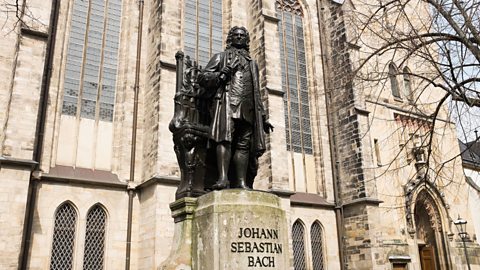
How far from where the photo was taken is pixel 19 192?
1102 centimetres

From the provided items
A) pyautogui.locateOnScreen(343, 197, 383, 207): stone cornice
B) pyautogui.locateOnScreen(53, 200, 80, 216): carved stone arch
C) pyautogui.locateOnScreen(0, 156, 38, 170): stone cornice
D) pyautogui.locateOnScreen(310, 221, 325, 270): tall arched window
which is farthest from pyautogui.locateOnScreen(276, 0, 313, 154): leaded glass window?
pyautogui.locateOnScreen(0, 156, 38, 170): stone cornice

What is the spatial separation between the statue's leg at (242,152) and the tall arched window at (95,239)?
882 cm

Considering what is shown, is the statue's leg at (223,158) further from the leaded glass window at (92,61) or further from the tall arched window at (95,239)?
the leaded glass window at (92,61)

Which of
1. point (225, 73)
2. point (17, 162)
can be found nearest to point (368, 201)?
point (17, 162)

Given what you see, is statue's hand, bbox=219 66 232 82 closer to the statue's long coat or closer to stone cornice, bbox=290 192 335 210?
the statue's long coat

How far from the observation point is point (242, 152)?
570 centimetres

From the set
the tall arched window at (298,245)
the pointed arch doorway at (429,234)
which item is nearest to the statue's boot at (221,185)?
the tall arched window at (298,245)

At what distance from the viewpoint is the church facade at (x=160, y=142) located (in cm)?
1212

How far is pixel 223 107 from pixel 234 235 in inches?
63.6

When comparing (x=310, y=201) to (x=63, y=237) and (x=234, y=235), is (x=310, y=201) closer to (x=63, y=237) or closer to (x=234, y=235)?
(x=63, y=237)

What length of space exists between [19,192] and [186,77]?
7.17 metres

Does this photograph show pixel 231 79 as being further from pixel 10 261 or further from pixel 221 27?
pixel 221 27

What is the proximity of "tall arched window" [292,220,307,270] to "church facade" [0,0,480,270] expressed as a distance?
0.05 meters

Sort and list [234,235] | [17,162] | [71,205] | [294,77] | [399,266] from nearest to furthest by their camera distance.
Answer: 1. [234,235]
2. [17,162]
3. [71,205]
4. [399,266]
5. [294,77]
